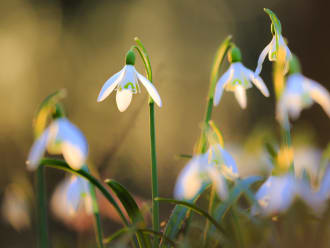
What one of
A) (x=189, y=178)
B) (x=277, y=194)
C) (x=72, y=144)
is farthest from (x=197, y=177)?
(x=72, y=144)

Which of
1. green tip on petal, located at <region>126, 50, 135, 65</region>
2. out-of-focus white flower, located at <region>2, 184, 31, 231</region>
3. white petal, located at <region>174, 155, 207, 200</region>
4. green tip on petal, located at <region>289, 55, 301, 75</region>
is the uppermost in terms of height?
green tip on petal, located at <region>126, 50, 135, 65</region>

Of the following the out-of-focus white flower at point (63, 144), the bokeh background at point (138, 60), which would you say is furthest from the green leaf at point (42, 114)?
the bokeh background at point (138, 60)

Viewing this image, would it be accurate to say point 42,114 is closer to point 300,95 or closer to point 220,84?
point 220,84

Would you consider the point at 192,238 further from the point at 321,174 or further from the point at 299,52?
A: the point at 299,52

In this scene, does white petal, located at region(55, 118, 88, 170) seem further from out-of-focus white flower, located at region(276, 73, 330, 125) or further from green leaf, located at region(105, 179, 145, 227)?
out-of-focus white flower, located at region(276, 73, 330, 125)

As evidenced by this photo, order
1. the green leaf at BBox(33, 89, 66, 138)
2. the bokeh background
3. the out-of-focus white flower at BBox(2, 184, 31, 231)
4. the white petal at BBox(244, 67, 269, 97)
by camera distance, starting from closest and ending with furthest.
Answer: the green leaf at BBox(33, 89, 66, 138)
the white petal at BBox(244, 67, 269, 97)
the out-of-focus white flower at BBox(2, 184, 31, 231)
the bokeh background

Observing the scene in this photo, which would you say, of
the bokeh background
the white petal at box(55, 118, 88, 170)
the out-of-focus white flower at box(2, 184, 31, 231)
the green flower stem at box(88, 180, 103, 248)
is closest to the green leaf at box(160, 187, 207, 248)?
the green flower stem at box(88, 180, 103, 248)
